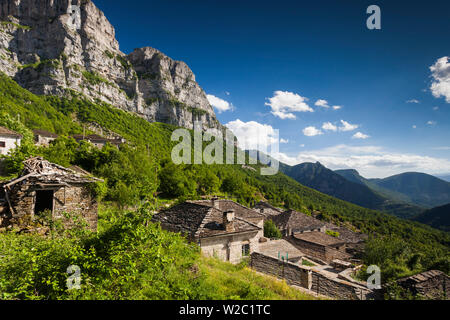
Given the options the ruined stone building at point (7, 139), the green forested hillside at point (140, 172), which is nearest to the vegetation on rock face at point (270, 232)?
the green forested hillside at point (140, 172)

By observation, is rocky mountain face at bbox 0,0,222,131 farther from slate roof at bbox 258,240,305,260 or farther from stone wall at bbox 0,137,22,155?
slate roof at bbox 258,240,305,260

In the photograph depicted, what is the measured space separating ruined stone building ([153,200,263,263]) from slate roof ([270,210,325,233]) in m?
20.8

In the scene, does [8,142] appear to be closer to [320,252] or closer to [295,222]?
[295,222]

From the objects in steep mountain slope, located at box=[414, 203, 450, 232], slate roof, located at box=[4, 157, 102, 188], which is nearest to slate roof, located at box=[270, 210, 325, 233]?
slate roof, located at box=[4, 157, 102, 188]

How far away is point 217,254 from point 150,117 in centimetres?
14798

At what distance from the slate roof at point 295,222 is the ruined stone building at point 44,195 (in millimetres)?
31138

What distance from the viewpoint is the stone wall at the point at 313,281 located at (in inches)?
442

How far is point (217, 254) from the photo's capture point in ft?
48.1

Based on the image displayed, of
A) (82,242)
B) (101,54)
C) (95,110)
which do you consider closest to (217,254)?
(82,242)

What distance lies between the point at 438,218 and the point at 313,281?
6342 inches

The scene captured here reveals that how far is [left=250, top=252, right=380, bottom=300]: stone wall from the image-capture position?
11227mm

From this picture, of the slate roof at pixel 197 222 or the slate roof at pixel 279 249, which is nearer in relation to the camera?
the slate roof at pixel 197 222

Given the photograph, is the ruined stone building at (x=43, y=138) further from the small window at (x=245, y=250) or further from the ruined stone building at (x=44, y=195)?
the small window at (x=245, y=250)
